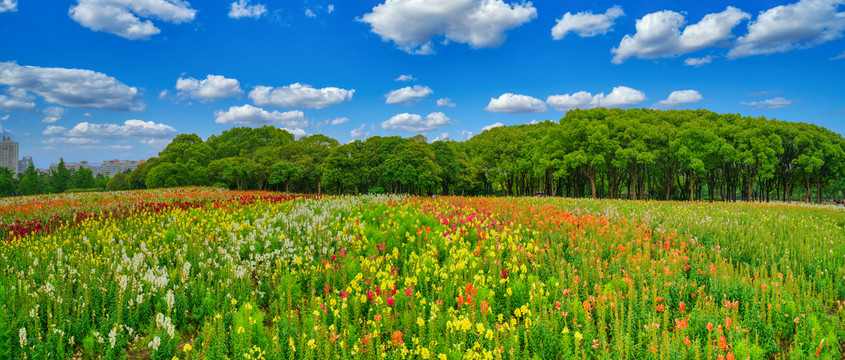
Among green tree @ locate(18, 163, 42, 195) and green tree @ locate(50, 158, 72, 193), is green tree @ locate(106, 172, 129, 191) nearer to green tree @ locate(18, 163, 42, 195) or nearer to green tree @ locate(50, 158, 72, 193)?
green tree @ locate(18, 163, 42, 195)

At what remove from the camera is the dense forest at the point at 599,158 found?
113 ft

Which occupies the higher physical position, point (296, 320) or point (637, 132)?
point (637, 132)

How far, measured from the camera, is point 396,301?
5000 mm

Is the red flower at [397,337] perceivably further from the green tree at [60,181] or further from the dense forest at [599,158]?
the green tree at [60,181]

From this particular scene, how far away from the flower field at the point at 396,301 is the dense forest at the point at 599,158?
26753 mm

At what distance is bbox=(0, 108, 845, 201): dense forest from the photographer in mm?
34344

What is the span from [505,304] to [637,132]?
1381 inches

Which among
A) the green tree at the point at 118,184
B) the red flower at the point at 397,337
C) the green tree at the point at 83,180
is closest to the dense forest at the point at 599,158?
the green tree at the point at 118,184

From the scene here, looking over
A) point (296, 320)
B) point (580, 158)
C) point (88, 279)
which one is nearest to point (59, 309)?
point (88, 279)

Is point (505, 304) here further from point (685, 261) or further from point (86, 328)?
point (86, 328)

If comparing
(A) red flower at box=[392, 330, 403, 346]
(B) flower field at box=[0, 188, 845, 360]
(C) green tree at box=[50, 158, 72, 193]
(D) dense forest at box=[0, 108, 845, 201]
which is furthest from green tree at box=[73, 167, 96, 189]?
(A) red flower at box=[392, 330, 403, 346]

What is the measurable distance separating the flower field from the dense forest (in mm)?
26753

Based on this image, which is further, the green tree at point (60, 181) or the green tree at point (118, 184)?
the green tree at point (60, 181)

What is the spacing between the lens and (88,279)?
17.6 ft
